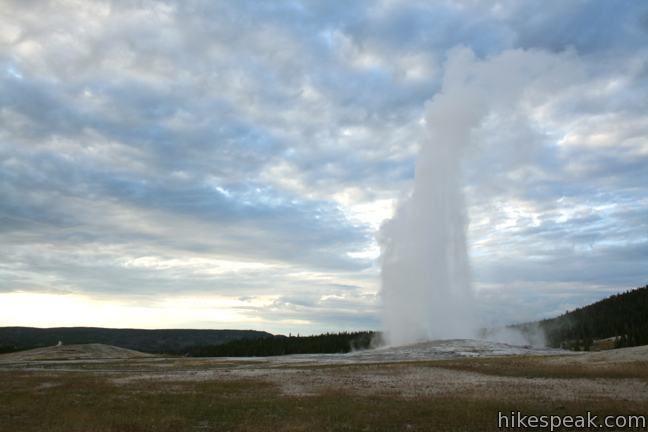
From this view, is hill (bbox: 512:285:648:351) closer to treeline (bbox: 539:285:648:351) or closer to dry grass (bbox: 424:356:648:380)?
treeline (bbox: 539:285:648:351)

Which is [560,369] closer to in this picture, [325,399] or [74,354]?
[325,399]

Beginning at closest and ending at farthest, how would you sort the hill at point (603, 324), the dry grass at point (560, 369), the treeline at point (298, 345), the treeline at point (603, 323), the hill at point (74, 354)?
1. the dry grass at point (560, 369)
2. the hill at point (74, 354)
3. the hill at point (603, 324)
4. the treeline at point (603, 323)
5. the treeline at point (298, 345)

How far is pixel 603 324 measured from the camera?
141625 millimetres

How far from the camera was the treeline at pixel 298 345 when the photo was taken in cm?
12731

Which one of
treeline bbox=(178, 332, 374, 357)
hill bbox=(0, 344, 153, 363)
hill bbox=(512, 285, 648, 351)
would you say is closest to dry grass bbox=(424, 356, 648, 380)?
hill bbox=(0, 344, 153, 363)

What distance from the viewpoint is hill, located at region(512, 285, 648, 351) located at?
11348cm

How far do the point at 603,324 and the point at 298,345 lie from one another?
265 ft

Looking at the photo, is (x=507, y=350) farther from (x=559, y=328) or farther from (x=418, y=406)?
(x=559, y=328)

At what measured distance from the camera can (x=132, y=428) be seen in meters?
20.3

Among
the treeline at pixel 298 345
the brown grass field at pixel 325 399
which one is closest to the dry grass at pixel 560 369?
the brown grass field at pixel 325 399

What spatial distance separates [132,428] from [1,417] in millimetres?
7686

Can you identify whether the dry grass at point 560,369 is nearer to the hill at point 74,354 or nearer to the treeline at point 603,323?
the hill at point 74,354

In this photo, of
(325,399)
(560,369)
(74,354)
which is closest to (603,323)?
(560,369)

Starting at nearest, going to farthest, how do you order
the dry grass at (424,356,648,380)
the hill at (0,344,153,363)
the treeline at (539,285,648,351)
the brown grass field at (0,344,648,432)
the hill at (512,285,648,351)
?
the brown grass field at (0,344,648,432), the dry grass at (424,356,648,380), the hill at (0,344,153,363), the hill at (512,285,648,351), the treeline at (539,285,648,351)
